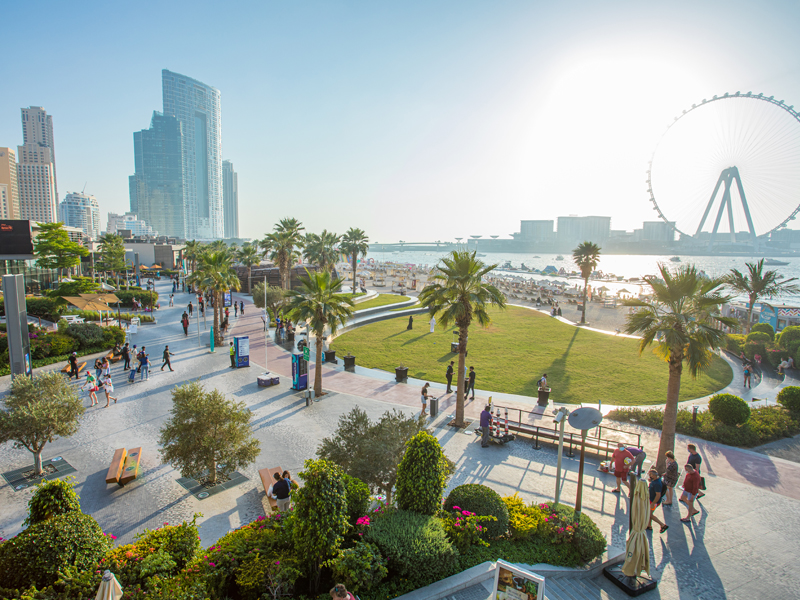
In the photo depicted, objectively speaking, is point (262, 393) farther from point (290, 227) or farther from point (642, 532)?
point (290, 227)

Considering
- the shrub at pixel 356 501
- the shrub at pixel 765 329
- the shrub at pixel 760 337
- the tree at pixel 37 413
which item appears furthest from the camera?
the shrub at pixel 765 329

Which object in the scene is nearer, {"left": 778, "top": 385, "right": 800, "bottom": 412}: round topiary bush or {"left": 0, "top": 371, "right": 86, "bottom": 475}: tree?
{"left": 0, "top": 371, "right": 86, "bottom": 475}: tree

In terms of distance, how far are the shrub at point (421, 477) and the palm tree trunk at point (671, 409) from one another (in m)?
8.15

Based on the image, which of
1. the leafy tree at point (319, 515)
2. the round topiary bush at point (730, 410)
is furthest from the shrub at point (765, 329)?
the leafy tree at point (319, 515)

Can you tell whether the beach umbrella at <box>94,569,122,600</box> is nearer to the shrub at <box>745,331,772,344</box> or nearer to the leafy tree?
the leafy tree

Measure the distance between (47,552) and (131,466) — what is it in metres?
5.85

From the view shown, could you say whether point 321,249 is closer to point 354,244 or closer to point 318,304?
point 354,244

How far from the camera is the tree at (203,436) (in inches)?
416

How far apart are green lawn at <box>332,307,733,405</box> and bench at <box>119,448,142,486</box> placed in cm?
1370

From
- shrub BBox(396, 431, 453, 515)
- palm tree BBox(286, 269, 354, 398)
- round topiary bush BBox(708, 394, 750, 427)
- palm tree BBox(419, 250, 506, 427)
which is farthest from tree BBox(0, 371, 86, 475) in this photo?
round topiary bush BBox(708, 394, 750, 427)

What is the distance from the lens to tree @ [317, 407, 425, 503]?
29.9 ft

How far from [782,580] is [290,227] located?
1695 inches

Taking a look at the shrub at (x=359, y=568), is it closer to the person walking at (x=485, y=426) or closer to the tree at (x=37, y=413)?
the person walking at (x=485, y=426)

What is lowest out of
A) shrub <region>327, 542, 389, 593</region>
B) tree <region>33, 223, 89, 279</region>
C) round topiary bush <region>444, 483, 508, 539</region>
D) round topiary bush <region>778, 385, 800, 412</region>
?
round topiary bush <region>778, 385, 800, 412</region>
